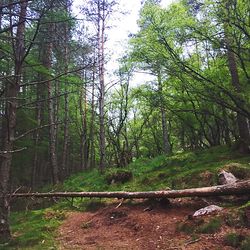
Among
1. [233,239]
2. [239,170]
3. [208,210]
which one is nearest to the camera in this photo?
[233,239]

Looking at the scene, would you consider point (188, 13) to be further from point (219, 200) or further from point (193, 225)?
point (193, 225)

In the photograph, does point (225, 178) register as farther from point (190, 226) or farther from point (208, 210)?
point (190, 226)

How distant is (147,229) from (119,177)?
5686 mm

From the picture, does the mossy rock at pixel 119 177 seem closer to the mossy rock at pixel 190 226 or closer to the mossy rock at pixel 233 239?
the mossy rock at pixel 190 226

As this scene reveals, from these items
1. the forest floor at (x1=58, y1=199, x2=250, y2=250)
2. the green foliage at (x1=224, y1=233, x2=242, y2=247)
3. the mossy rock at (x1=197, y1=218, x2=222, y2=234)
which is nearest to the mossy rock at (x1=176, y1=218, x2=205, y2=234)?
the forest floor at (x1=58, y1=199, x2=250, y2=250)

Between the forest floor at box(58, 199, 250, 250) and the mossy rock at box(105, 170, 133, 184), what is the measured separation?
327 centimetres

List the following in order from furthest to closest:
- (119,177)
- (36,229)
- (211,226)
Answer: (119,177)
(36,229)
(211,226)

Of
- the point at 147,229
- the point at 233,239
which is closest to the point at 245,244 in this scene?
the point at 233,239

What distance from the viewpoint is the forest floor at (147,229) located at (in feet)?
15.7

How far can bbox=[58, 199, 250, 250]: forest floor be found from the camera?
4.79m

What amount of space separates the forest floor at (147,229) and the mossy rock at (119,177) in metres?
3.27

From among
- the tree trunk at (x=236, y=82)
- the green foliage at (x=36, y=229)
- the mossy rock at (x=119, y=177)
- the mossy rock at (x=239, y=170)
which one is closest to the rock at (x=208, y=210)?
the mossy rock at (x=239, y=170)

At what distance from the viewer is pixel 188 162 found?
11422 millimetres

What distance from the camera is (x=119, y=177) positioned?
11703mm
